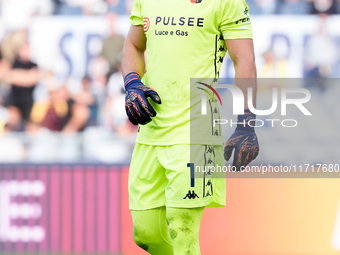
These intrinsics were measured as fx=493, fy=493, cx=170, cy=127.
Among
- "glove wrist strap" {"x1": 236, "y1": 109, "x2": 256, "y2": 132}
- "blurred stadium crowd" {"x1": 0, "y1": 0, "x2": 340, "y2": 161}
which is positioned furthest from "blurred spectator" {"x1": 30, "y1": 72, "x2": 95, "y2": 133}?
"glove wrist strap" {"x1": 236, "y1": 109, "x2": 256, "y2": 132}

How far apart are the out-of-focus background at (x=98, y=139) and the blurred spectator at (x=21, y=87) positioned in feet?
0.04

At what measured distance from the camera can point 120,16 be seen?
6.09m

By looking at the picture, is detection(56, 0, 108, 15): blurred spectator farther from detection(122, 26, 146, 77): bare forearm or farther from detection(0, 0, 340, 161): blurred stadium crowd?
detection(122, 26, 146, 77): bare forearm

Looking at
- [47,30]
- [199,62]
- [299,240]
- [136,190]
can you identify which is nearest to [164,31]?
[199,62]

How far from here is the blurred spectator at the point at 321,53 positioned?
5914 millimetres

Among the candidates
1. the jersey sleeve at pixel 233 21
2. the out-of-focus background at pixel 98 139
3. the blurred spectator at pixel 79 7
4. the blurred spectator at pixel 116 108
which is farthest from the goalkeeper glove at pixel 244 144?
the blurred spectator at pixel 79 7

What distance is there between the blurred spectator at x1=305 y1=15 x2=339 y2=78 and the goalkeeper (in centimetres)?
346

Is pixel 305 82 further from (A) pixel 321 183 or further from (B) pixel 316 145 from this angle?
(A) pixel 321 183

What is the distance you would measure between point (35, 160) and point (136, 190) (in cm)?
226

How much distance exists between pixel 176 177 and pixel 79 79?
3.74 meters

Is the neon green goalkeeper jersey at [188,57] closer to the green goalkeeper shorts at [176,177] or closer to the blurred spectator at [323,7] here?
the green goalkeeper shorts at [176,177]

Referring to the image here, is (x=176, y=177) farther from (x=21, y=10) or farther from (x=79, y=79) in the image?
(x=21, y=10)

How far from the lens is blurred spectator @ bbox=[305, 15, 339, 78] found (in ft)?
19.4

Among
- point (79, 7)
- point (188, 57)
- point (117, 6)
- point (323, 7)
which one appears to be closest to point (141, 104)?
point (188, 57)
